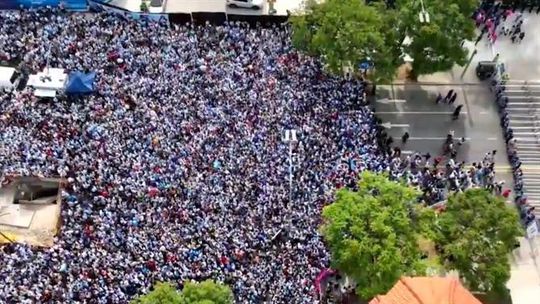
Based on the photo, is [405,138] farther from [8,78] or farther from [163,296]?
[8,78]

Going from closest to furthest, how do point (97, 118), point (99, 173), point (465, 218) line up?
point (465, 218)
point (99, 173)
point (97, 118)

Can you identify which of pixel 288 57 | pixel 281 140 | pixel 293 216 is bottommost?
pixel 293 216

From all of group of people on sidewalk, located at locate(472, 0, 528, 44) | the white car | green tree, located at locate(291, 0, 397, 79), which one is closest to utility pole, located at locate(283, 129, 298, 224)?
green tree, located at locate(291, 0, 397, 79)

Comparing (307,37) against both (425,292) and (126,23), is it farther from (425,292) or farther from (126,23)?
(425,292)

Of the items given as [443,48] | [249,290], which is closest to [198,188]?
[249,290]

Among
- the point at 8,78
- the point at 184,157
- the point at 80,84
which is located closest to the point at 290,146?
the point at 184,157

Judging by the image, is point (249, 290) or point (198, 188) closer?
point (249, 290)

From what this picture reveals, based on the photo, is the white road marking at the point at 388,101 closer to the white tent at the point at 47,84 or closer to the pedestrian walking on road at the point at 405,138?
the pedestrian walking on road at the point at 405,138

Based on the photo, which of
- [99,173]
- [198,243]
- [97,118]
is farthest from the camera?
[97,118]
